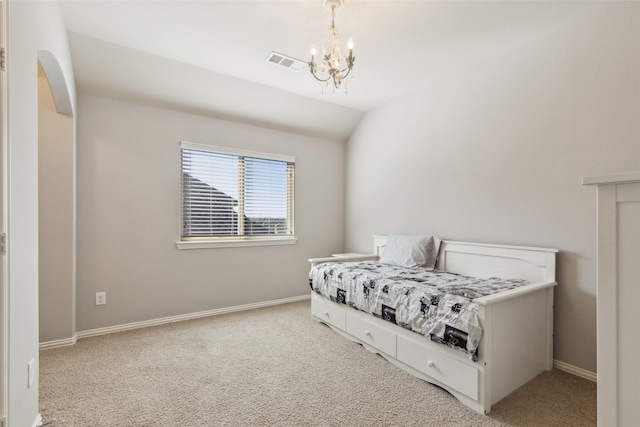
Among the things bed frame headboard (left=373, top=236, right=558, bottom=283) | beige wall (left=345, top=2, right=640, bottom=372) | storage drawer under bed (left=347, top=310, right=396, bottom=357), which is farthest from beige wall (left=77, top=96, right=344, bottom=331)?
bed frame headboard (left=373, top=236, right=558, bottom=283)

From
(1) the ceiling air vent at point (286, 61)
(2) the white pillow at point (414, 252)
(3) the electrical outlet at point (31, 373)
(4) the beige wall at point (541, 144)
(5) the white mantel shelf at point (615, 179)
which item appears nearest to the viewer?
(5) the white mantel shelf at point (615, 179)

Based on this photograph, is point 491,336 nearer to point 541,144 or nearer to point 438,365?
point 438,365

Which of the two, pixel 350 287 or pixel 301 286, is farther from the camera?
pixel 301 286

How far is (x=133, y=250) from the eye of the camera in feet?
10.5

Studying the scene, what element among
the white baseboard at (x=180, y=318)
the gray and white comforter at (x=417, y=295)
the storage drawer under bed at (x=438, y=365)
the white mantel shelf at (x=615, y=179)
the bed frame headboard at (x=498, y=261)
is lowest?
the white baseboard at (x=180, y=318)

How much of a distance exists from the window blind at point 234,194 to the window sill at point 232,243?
0.08 metres

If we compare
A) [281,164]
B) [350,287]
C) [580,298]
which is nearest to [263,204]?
[281,164]

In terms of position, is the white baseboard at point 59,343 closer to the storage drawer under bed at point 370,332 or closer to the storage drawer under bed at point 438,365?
the storage drawer under bed at point 370,332

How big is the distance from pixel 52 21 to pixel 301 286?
3.53 metres

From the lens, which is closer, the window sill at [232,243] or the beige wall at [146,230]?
the beige wall at [146,230]

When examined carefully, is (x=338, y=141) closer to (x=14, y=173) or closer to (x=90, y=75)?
(x=90, y=75)

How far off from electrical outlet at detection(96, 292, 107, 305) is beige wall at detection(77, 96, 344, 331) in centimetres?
3

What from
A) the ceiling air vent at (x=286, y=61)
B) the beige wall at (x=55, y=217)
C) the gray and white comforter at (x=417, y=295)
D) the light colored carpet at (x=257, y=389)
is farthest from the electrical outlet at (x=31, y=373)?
the ceiling air vent at (x=286, y=61)

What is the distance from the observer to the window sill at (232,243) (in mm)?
3472
